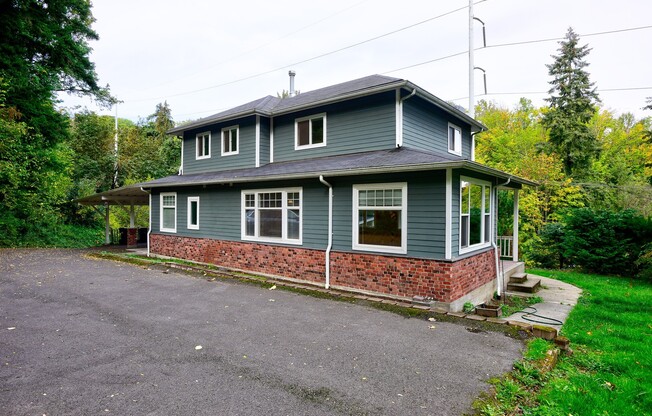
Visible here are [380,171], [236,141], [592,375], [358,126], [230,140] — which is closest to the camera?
[592,375]

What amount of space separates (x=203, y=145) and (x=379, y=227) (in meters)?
8.98

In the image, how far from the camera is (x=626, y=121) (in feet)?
87.0

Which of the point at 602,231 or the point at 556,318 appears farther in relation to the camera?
the point at 602,231

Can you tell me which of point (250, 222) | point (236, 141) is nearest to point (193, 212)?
point (236, 141)

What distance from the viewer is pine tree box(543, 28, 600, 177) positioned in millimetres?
20062

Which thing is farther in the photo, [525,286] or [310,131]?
A: [310,131]

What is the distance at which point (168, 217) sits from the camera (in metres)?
13.1

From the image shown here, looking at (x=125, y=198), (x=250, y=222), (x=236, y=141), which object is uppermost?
(x=236, y=141)

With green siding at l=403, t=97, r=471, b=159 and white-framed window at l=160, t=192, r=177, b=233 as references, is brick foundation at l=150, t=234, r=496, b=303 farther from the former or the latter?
green siding at l=403, t=97, r=471, b=159

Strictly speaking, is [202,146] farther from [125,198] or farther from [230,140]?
[125,198]

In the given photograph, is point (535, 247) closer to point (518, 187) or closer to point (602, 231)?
point (602, 231)

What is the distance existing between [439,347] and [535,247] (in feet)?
40.9

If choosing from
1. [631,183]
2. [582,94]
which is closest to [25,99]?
[582,94]

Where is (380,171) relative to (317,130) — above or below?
below
